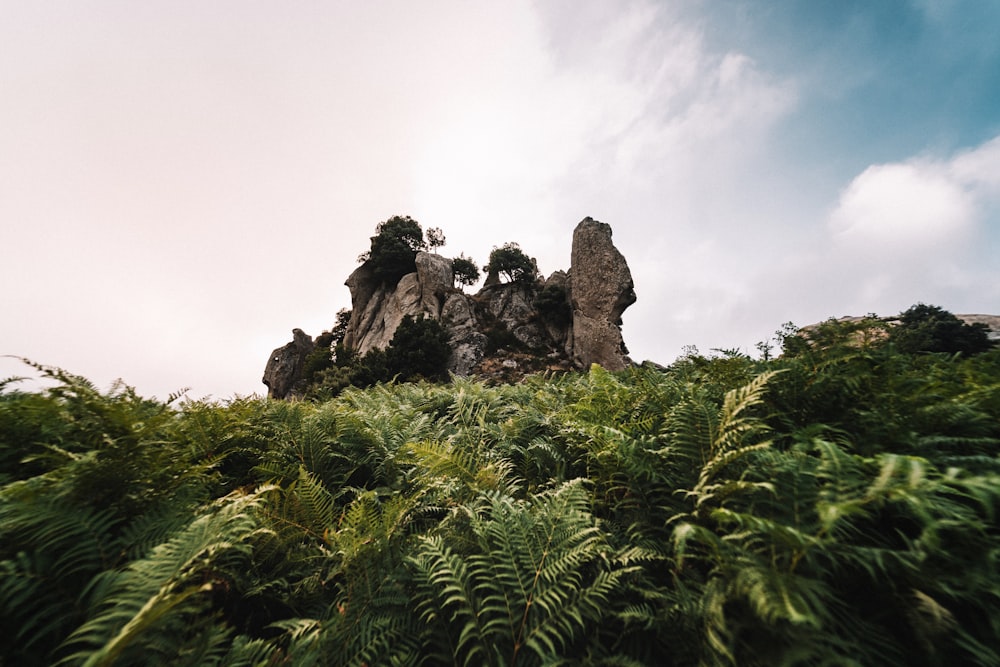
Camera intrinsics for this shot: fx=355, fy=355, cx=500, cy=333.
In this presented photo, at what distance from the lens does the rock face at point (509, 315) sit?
82.8 ft

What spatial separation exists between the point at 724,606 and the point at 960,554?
754 mm

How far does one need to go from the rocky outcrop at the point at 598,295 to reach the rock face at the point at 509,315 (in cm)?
7

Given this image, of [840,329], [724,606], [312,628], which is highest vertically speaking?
[840,329]

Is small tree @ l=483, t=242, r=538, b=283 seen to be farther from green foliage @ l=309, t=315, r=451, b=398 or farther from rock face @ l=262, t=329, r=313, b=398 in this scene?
rock face @ l=262, t=329, r=313, b=398

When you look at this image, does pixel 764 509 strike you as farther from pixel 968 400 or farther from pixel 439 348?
pixel 439 348

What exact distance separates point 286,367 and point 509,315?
21.2 meters

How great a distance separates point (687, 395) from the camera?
233cm

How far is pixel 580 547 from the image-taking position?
149cm

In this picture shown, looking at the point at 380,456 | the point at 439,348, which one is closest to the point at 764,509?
the point at 380,456

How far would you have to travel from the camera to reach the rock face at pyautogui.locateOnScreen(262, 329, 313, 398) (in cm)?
3225

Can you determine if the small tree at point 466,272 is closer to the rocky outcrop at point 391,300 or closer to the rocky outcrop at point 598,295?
the rocky outcrop at point 391,300

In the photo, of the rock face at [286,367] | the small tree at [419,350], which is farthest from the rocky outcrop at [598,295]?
the rock face at [286,367]

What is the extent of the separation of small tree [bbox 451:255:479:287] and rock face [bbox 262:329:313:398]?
18498mm

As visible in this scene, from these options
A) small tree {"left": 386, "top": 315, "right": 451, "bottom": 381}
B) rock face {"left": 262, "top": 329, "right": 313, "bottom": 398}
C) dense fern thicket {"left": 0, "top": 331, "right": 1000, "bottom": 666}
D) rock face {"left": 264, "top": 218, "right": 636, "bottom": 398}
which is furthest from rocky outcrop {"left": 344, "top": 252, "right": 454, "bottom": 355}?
dense fern thicket {"left": 0, "top": 331, "right": 1000, "bottom": 666}
